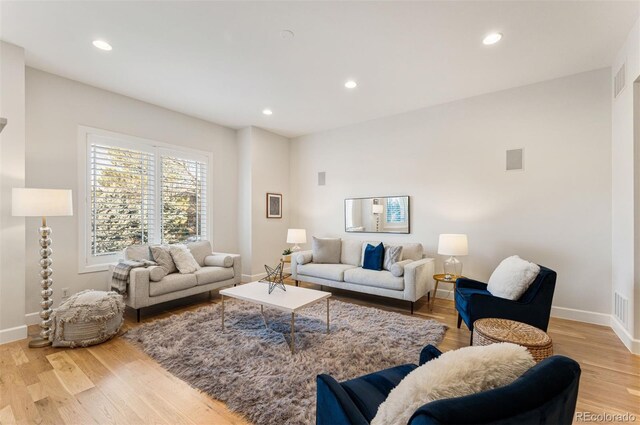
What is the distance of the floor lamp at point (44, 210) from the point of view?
2646 mm

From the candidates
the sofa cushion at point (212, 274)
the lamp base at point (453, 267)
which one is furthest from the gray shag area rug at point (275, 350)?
the lamp base at point (453, 267)

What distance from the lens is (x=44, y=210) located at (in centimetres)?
271

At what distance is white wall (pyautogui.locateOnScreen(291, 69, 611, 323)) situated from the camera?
3.34m

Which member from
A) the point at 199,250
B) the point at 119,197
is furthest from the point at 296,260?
the point at 119,197

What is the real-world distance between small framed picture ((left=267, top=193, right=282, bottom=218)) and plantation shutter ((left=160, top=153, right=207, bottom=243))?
119 centimetres

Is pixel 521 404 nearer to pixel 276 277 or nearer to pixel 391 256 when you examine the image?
pixel 276 277

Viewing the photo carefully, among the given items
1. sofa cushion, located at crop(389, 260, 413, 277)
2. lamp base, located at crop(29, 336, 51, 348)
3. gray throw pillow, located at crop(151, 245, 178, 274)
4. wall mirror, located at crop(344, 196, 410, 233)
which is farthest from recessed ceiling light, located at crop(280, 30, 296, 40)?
lamp base, located at crop(29, 336, 51, 348)

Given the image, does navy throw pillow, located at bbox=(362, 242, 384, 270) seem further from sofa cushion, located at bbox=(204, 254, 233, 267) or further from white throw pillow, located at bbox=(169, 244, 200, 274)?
white throw pillow, located at bbox=(169, 244, 200, 274)

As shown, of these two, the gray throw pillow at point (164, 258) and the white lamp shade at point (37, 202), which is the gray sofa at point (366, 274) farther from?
the white lamp shade at point (37, 202)

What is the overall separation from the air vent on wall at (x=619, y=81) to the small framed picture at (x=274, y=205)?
500 centimetres

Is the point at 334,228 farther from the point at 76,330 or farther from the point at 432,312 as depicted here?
the point at 76,330

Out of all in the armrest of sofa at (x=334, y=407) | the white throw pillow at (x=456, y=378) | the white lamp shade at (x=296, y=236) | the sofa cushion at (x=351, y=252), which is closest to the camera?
the white throw pillow at (x=456, y=378)

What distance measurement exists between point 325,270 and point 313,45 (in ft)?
9.77

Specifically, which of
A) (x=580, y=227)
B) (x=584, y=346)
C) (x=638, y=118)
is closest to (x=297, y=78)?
(x=638, y=118)
